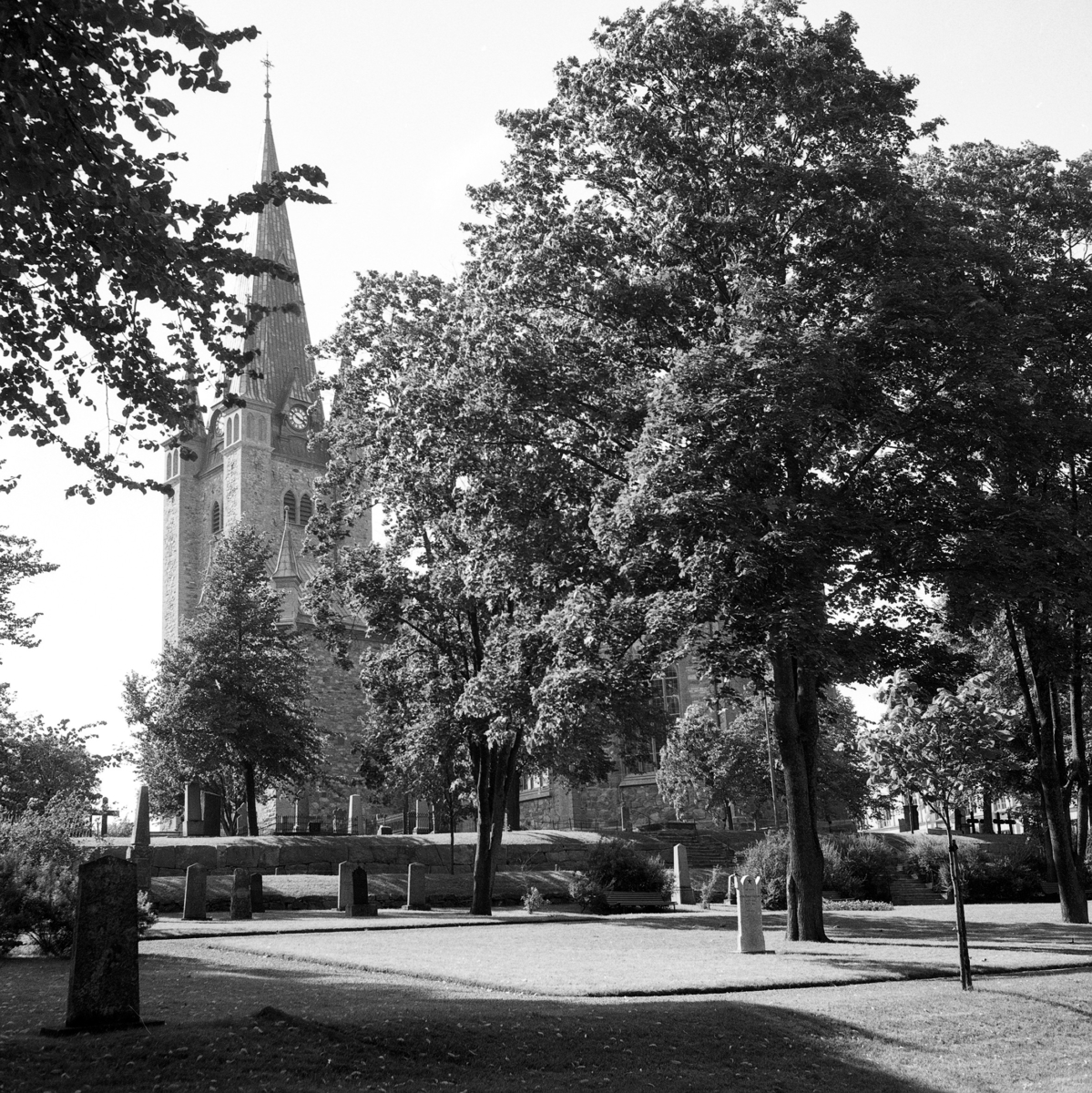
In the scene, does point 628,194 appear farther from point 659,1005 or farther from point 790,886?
point 659,1005

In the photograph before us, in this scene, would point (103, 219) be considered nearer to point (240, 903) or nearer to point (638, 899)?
point (240, 903)

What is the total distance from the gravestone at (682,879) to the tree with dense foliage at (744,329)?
36.6ft

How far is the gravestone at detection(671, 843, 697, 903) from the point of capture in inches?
1153

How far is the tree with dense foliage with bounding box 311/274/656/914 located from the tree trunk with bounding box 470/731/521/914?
4cm

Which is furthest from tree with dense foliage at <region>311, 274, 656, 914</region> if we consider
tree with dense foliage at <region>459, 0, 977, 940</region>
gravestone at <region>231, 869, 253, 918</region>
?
gravestone at <region>231, 869, 253, 918</region>

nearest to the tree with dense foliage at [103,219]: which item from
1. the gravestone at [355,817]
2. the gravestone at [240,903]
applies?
the gravestone at [240,903]

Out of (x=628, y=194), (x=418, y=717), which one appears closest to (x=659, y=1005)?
(x=628, y=194)

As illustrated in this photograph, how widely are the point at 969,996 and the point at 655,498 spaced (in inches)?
272

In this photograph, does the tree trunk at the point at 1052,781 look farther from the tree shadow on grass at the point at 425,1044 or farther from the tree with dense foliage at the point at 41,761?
the tree with dense foliage at the point at 41,761

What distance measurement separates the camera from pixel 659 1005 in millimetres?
11109

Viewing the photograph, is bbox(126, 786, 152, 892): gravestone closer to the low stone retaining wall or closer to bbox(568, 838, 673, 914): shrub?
the low stone retaining wall

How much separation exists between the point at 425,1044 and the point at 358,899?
16.0 m

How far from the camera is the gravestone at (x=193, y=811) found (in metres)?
37.5

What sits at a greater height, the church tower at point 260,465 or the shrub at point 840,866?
the church tower at point 260,465
